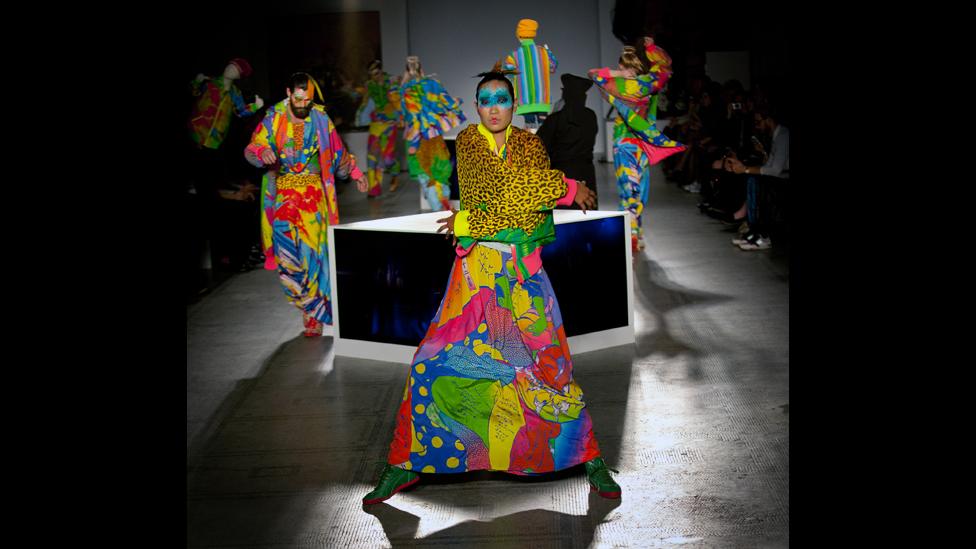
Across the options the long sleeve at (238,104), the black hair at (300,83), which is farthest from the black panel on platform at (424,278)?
the long sleeve at (238,104)

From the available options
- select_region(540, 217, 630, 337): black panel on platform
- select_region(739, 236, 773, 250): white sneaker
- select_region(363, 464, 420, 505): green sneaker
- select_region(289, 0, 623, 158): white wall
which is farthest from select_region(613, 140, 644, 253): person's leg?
select_region(289, 0, 623, 158): white wall

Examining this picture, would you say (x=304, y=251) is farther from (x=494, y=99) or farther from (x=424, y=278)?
(x=494, y=99)

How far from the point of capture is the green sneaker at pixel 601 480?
3.96 m

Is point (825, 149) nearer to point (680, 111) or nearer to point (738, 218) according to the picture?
point (738, 218)

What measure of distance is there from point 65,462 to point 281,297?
716 cm

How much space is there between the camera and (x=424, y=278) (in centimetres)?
591

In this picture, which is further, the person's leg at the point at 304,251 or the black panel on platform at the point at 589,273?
the person's leg at the point at 304,251

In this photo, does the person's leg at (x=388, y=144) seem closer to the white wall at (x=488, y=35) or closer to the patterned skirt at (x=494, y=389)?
the white wall at (x=488, y=35)

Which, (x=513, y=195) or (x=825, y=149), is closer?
(x=825, y=149)

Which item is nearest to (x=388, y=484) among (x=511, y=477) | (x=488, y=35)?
(x=511, y=477)

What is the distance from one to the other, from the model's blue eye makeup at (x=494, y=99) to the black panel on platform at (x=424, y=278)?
1.93 m

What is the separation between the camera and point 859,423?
1.47 metres

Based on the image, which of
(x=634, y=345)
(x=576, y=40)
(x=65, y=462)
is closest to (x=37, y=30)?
(x=65, y=462)

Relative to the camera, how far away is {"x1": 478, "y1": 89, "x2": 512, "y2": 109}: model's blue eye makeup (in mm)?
3941
